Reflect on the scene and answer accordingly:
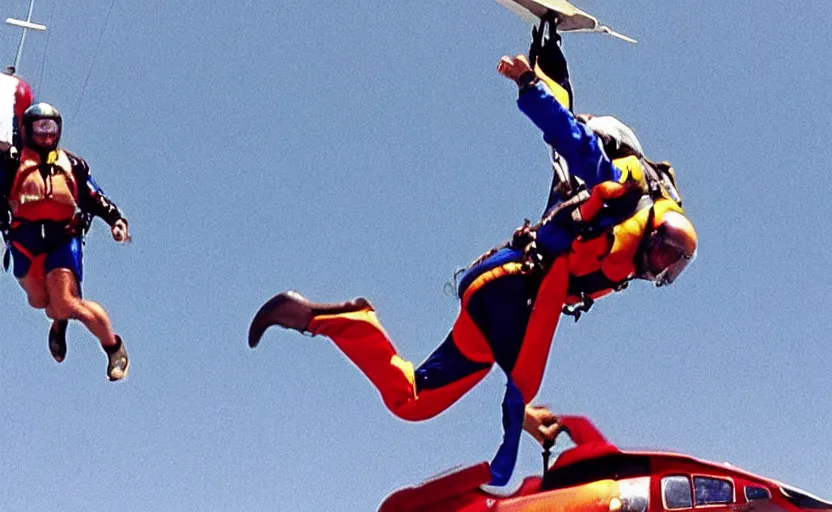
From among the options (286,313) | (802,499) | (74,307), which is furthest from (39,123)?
(802,499)

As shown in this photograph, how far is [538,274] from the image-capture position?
37.3ft

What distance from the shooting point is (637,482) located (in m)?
11.6

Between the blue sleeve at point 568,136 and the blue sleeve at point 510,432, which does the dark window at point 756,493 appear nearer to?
the blue sleeve at point 510,432

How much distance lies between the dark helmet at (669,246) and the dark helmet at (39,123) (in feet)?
15.6

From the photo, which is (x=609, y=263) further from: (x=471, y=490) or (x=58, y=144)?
(x=58, y=144)

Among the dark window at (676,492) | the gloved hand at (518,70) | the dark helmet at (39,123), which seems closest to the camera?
the gloved hand at (518,70)

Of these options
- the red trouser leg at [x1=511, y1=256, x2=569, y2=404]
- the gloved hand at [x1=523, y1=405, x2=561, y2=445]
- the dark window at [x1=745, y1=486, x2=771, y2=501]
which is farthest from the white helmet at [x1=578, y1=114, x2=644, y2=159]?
the dark window at [x1=745, y1=486, x2=771, y2=501]

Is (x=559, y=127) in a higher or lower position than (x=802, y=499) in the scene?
higher

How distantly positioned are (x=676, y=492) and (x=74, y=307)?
15.6 ft

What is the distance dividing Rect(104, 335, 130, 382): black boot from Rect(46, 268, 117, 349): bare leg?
4cm

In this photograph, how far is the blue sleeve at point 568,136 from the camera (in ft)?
34.9

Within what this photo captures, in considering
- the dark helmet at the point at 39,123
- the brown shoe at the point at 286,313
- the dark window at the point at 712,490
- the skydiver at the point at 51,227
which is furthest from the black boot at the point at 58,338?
the dark window at the point at 712,490

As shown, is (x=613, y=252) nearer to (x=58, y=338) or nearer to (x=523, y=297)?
(x=523, y=297)

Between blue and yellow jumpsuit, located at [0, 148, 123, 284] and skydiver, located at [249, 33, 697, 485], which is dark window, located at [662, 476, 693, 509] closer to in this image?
skydiver, located at [249, 33, 697, 485]
